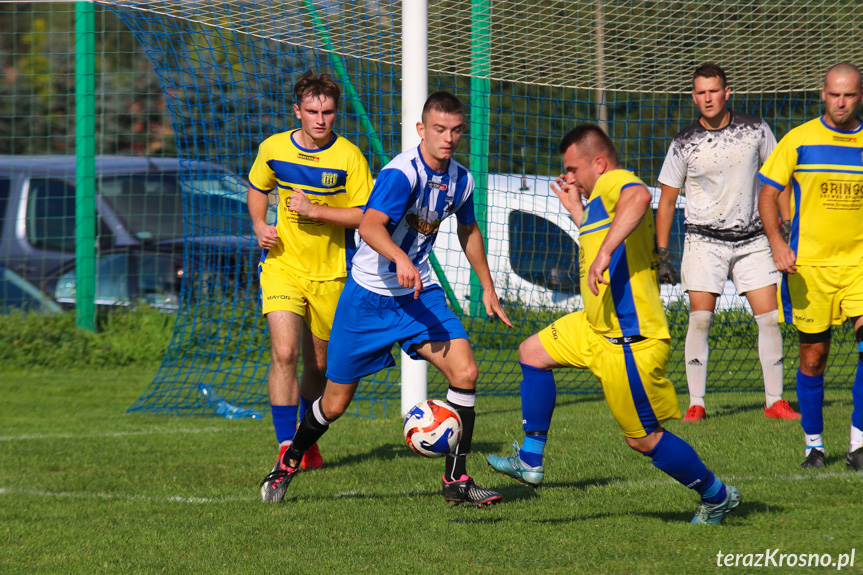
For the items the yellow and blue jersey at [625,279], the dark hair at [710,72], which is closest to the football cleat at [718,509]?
the yellow and blue jersey at [625,279]

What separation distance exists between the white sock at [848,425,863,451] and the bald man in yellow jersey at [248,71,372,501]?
2959 millimetres

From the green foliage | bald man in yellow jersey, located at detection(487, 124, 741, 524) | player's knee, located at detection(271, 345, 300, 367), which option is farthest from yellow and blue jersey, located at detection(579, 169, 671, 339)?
the green foliage

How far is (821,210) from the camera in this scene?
515 centimetres

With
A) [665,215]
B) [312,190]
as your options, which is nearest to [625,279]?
[312,190]

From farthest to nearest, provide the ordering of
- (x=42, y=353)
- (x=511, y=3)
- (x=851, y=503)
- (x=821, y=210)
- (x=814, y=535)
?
(x=42, y=353)
(x=511, y=3)
(x=821, y=210)
(x=851, y=503)
(x=814, y=535)

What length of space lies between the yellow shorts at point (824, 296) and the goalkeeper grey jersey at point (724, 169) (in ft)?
4.83

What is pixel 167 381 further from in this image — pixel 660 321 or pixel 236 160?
pixel 660 321

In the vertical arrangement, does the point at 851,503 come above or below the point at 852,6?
below

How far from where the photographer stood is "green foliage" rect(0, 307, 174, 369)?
10.3 meters

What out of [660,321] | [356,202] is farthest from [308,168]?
[660,321]

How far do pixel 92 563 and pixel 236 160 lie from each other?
5.18 metres

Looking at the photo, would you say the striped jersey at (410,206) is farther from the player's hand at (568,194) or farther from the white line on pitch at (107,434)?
the white line on pitch at (107,434)

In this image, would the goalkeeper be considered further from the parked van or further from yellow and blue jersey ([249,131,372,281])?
the parked van

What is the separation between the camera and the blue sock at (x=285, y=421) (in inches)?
217
